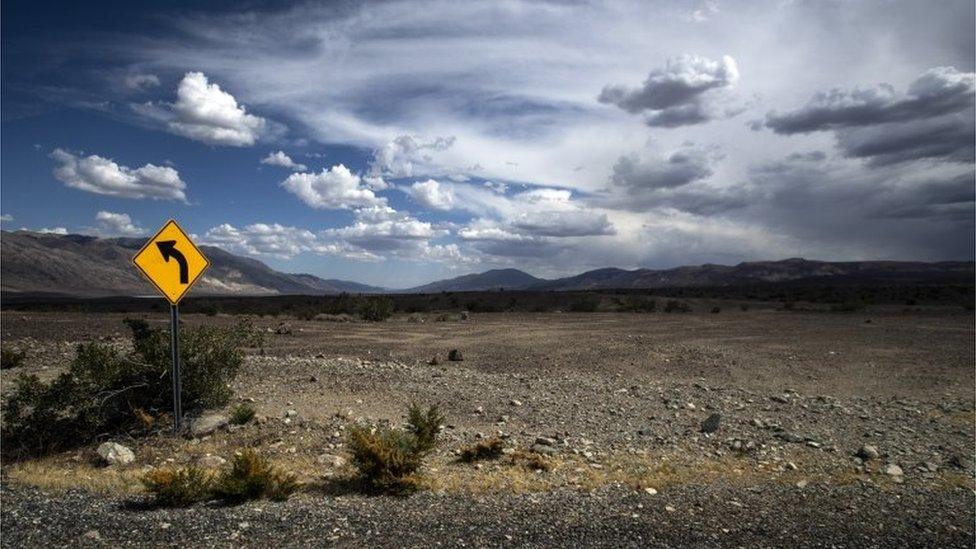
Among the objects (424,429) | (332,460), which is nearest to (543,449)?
(424,429)

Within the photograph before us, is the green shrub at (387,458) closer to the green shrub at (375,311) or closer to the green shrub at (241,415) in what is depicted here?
the green shrub at (241,415)

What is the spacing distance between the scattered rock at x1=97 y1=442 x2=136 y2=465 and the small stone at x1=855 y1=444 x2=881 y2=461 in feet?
36.3

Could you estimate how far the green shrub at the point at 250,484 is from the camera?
6988 mm

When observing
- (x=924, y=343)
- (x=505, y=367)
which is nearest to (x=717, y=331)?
(x=924, y=343)

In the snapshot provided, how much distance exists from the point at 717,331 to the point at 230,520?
82.3 feet

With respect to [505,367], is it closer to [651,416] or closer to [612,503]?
[651,416]

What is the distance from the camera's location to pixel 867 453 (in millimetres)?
9297

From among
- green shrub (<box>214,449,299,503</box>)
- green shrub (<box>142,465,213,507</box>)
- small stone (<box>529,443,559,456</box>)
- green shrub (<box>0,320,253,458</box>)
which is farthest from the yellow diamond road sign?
small stone (<box>529,443,559,456</box>)

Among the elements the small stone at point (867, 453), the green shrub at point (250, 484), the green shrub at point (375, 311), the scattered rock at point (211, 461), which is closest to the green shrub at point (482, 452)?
the green shrub at point (250, 484)

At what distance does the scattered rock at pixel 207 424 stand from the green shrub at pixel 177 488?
266cm

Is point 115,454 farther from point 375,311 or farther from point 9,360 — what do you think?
point 375,311

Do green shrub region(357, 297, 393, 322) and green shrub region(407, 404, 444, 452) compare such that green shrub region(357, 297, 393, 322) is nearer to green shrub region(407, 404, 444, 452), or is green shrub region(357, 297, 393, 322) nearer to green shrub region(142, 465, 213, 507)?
green shrub region(407, 404, 444, 452)

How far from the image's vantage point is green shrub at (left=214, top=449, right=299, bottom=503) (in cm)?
699

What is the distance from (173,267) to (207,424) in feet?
8.77
